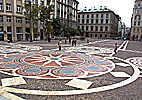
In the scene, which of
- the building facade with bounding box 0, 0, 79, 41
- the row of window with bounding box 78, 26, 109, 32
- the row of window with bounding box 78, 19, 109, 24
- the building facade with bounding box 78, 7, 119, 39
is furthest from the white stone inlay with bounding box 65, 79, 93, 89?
the row of window with bounding box 78, 19, 109, 24

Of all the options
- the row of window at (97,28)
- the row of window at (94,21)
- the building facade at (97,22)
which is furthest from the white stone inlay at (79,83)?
the row of window at (94,21)

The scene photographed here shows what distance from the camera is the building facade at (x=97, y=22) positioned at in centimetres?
7875

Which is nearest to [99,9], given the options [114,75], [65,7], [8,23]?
[65,7]

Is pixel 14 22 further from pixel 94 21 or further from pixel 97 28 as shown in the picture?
pixel 94 21

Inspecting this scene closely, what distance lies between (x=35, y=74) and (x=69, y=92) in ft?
8.92

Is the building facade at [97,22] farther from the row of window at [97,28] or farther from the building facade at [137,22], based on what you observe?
the building facade at [137,22]

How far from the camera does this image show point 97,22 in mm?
81375

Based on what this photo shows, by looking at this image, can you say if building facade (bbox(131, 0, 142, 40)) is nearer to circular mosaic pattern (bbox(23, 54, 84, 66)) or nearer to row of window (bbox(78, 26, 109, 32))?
row of window (bbox(78, 26, 109, 32))

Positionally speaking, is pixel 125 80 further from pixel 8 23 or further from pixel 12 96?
pixel 8 23

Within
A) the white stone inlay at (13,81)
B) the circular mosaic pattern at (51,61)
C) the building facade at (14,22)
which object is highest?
the building facade at (14,22)

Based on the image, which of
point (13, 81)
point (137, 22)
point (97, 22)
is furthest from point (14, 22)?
point (137, 22)

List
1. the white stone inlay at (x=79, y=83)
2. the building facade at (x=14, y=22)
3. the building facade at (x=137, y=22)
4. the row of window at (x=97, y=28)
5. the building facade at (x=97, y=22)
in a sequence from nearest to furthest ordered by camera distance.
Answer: the white stone inlay at (x=79, y=83)
the building facade at (x=14, y=22)
the building facade at (x=137, y=22)
the building facade at (x=97, y=22)
the row of window at (x=97, y=28)

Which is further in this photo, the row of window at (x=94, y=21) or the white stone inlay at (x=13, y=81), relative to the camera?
the row of window at (x=94, y=21)

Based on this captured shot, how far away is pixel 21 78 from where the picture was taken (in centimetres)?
663
